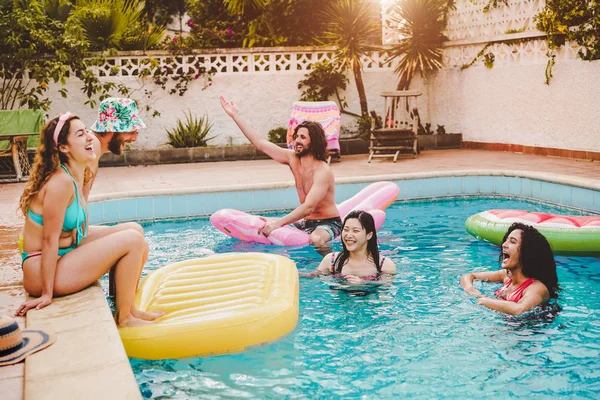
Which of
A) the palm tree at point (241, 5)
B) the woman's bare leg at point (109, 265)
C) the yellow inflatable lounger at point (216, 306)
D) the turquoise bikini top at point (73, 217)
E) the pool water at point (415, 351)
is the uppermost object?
the palm tree at point (241, 5)

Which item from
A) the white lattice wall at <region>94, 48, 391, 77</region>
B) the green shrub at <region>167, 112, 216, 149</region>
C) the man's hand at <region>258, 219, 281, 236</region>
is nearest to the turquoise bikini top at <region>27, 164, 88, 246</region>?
the man's hand at <region>258, 219, 281, 236</region>

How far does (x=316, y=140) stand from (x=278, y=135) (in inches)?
278

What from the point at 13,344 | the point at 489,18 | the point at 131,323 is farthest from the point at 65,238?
the point at 489,18

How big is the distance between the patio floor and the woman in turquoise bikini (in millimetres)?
3029

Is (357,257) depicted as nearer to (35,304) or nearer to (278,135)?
(35,304)

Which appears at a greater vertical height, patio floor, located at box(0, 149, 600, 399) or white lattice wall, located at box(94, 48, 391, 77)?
white lattice wall, located at box(94, 48, 391, 77)

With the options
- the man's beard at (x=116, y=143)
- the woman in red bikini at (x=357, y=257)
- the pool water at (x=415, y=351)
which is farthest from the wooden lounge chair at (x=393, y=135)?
the man's beard at (x=116, y=143)

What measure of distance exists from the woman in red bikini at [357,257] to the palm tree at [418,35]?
8479 mm

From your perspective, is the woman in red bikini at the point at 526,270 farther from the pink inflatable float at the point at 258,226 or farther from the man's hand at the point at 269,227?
the pink inflatable float at the point at 258,226

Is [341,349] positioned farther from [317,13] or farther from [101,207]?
[317,13]

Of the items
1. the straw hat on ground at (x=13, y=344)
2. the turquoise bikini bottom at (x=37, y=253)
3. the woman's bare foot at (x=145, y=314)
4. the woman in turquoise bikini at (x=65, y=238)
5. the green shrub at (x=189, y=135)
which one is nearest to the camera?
the straw hat on ground at (x=13, y=344)

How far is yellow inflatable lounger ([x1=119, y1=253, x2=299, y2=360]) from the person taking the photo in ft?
13.0

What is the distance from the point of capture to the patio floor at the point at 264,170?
30.3ft

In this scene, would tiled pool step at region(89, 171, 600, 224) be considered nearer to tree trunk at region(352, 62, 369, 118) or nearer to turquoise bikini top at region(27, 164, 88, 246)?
turquoise bikini top at region(27, 164, 88, 246)
